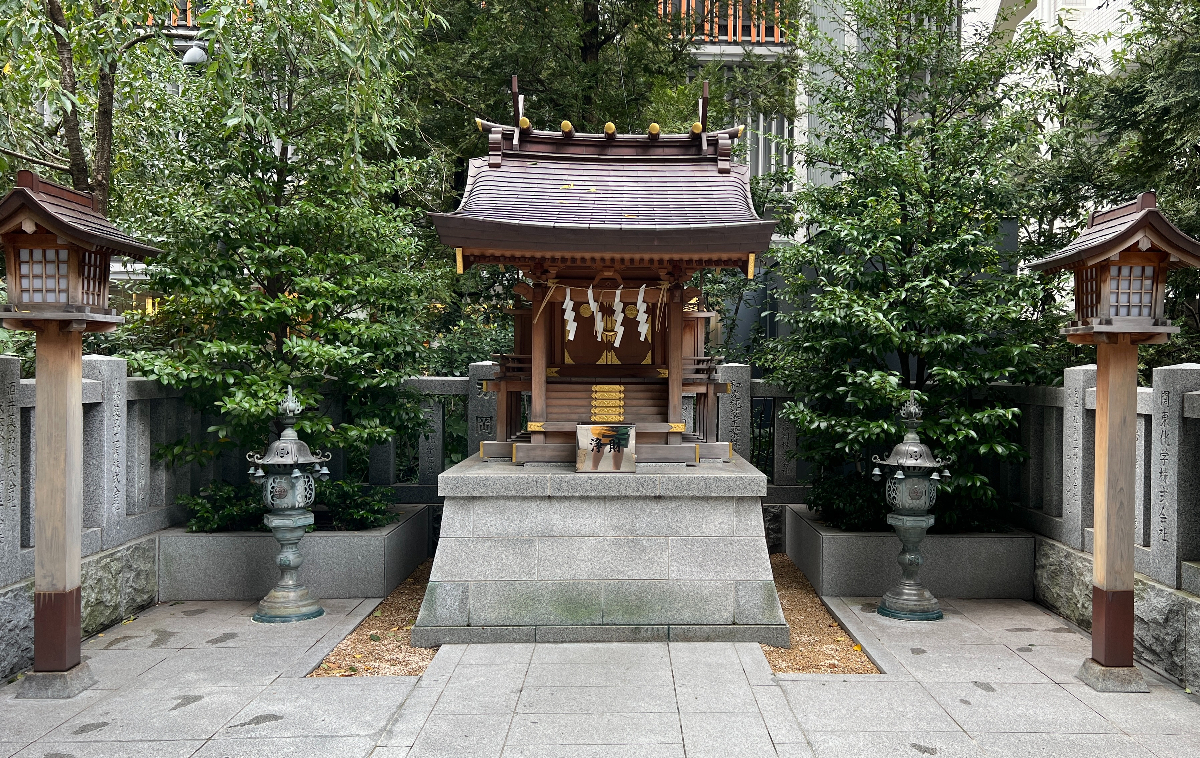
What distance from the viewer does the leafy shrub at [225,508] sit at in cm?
894

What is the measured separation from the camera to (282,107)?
373 inches

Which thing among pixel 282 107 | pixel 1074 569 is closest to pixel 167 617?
pixel 282 107

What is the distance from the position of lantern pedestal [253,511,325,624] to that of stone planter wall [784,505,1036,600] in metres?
5.58

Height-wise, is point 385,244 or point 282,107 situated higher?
point 282,107

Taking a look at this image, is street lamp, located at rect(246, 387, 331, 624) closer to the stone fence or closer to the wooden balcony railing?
the stone fence

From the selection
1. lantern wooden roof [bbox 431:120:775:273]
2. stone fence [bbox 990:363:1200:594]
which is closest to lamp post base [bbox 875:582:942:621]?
stone fence [bbox 990:363:1200:594]

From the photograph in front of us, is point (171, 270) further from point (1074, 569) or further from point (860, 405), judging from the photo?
point (1074, 569)

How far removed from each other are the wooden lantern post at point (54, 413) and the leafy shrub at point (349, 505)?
3325 millimetres

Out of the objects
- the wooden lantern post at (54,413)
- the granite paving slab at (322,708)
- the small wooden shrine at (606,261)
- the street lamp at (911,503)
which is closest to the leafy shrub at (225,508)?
the small wooden shrine at (606,261)

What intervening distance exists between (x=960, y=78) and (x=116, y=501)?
11.2 m

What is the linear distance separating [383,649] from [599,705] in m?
2.48

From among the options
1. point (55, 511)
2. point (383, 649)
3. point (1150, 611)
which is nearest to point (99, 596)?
point (55, 511)

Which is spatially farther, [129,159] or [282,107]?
[129,159]

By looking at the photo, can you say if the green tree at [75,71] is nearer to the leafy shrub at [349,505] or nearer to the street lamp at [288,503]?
the street lamp at [288,503]
